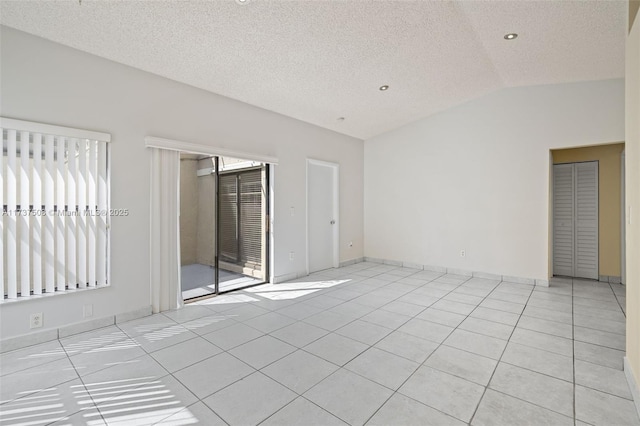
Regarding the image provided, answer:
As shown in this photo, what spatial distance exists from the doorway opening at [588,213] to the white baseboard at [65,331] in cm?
A: 629

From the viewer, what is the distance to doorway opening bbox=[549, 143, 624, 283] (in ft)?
15.9

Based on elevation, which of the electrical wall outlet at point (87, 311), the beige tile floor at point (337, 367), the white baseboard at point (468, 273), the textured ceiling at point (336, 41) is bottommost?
the beige tile floor at point (337, 367)

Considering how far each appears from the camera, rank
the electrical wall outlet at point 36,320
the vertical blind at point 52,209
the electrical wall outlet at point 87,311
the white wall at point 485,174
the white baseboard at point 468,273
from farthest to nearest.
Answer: the white baseboard at point 468,273, the white wall at point 485,174, the electrical wall outlet at point 87,311, the electrical wall outlet at point 36,320, the vertical blind at point 52,209

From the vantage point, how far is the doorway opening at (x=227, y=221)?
4969 mm

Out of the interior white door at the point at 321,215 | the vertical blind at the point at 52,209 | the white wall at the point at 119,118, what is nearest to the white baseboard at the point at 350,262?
the interior white door at the point at 321,215

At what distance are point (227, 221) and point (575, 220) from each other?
6.22m

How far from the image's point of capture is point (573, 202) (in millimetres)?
5191

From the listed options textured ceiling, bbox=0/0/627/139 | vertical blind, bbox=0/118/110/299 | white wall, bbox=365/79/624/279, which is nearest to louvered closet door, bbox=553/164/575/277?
white wall, bbox=365/79/624/279

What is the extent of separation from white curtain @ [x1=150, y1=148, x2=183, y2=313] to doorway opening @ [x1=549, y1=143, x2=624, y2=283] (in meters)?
5.83

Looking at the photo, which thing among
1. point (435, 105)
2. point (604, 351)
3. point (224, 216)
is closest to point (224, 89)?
point (224, 216)

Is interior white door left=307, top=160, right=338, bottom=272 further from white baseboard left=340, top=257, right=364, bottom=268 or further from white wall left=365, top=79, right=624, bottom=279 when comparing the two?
white wall left=365, top=79, right=624, bottom=279

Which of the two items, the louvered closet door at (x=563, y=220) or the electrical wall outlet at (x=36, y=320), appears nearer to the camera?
the electrical wall outlet at (x=36, y=320)

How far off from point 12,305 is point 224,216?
3052mm

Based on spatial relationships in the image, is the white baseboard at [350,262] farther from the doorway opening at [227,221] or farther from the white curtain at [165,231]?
the white curtain at [165,231]
